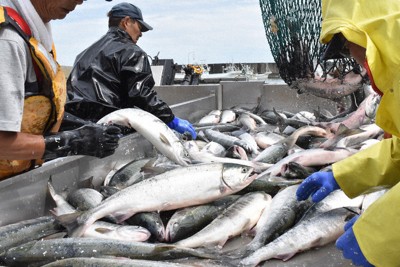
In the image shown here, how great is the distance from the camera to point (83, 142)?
3.19m

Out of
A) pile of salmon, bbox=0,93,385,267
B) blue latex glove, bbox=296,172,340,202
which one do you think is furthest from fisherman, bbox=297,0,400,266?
pile of salmon, bbox=0,93,385,267

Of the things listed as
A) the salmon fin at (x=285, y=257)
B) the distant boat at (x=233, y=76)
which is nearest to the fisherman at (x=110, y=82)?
the salmon fin at (x=285, y=257)

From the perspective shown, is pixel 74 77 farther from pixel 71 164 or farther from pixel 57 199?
pixel 57 199

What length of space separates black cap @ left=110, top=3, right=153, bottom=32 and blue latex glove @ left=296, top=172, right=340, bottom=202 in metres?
3.34

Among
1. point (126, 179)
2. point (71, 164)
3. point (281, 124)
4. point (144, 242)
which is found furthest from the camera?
point (281, 124)

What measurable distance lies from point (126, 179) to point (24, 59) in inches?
58.4

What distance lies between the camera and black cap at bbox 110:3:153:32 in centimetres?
548

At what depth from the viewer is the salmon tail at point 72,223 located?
9.27ft

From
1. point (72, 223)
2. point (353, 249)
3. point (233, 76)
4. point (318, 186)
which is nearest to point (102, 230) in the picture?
point (72, 223)

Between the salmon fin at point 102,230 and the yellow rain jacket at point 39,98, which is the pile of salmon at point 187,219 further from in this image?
the yellow rain jacket at point 39,98

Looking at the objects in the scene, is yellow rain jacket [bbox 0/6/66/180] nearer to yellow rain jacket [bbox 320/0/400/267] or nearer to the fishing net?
yellow rain jacket [bbox 320/0/400/267]

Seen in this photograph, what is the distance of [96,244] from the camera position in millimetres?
2607

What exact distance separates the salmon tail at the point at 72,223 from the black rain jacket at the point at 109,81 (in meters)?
2.06

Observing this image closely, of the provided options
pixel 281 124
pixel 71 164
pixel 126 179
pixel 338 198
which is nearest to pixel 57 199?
pixel 71 164
